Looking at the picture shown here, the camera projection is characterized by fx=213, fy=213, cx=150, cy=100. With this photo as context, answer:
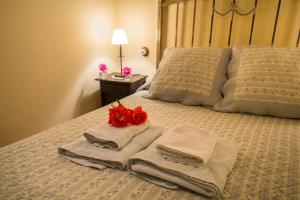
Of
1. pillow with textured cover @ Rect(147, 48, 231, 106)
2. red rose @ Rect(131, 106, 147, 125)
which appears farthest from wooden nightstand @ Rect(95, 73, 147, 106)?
red rose @ Rect(131, 106, 147, 125)

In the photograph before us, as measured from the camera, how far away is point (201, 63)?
5.11ft

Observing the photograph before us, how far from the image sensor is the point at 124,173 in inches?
29.8

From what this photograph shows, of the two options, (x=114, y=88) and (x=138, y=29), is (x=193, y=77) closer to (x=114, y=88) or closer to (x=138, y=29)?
(x=114, y=88)

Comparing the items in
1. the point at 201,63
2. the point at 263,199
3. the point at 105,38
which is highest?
the point at 105,38

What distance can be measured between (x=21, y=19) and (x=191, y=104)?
148 centimetres

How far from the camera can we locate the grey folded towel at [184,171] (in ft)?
2.11

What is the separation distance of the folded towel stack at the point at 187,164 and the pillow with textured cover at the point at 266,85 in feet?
1.98

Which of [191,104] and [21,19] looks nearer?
[191,104]

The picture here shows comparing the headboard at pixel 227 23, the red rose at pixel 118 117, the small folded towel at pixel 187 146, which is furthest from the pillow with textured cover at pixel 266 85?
the red rose at pixel 118 117

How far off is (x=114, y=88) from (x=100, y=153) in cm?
149

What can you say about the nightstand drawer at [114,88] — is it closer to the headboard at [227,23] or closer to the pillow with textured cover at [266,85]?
the headboard at [227,23]

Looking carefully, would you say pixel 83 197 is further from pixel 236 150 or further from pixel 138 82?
pixel 138 82

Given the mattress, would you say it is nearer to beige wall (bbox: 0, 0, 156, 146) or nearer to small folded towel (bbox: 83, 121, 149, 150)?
small folded towel (bbox: 83, 121, 149, 150)

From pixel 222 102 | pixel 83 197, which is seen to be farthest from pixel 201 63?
pixel 83 197
